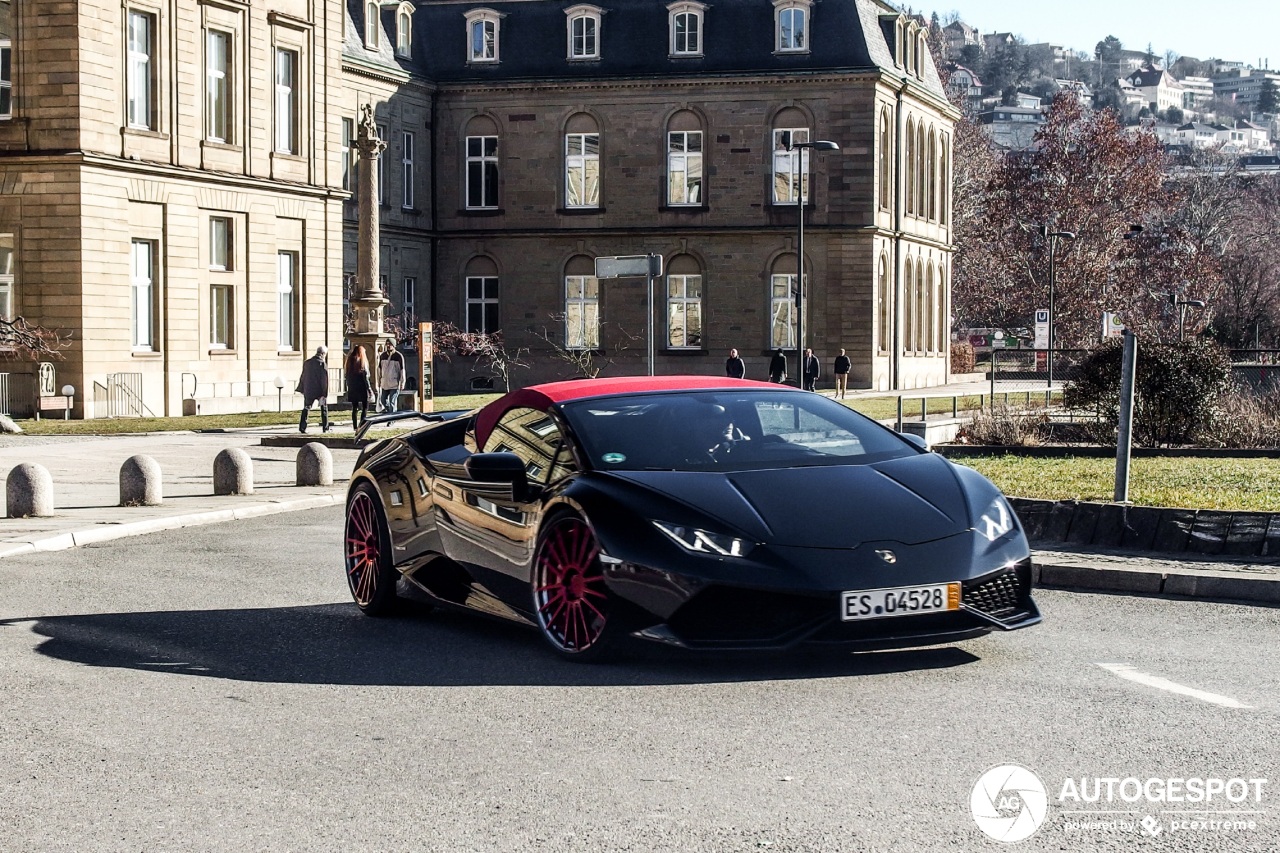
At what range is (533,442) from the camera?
966 cm

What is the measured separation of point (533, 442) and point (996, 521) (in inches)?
92.5

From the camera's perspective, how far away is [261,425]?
1474 inches

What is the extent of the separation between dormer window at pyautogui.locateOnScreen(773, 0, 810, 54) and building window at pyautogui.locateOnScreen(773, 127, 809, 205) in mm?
2709

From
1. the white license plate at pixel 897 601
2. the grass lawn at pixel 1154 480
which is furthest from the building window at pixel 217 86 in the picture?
the white license plate at pixel 897 601

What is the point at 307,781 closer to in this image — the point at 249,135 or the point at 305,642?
the point at 305,642

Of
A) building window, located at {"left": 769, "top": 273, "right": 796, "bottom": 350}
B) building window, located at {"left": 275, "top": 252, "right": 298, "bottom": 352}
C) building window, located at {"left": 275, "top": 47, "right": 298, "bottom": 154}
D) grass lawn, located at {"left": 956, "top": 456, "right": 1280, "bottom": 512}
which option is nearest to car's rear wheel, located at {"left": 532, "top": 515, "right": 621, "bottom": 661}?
grass lawn, located at {"left": 956, "top": 456, "right": 1280, "bottom": 512}

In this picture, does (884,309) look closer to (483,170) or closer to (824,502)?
(483,170)

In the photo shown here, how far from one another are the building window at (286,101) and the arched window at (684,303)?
19.6 meters

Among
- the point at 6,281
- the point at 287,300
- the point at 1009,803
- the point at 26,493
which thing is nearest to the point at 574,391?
the point at 1009,803

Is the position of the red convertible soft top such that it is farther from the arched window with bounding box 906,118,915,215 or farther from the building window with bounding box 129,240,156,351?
the arched window with bounding box 906,118,915,215

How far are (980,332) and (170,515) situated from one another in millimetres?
101355

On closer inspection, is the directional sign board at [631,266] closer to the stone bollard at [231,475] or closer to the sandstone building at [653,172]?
the stone bollard at [231,475]

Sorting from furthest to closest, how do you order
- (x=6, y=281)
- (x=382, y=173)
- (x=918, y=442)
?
(x=382, y=173) → (x=6, y=281) → (x=918, y=442)

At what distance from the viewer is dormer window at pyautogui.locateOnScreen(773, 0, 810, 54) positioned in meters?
63.8
